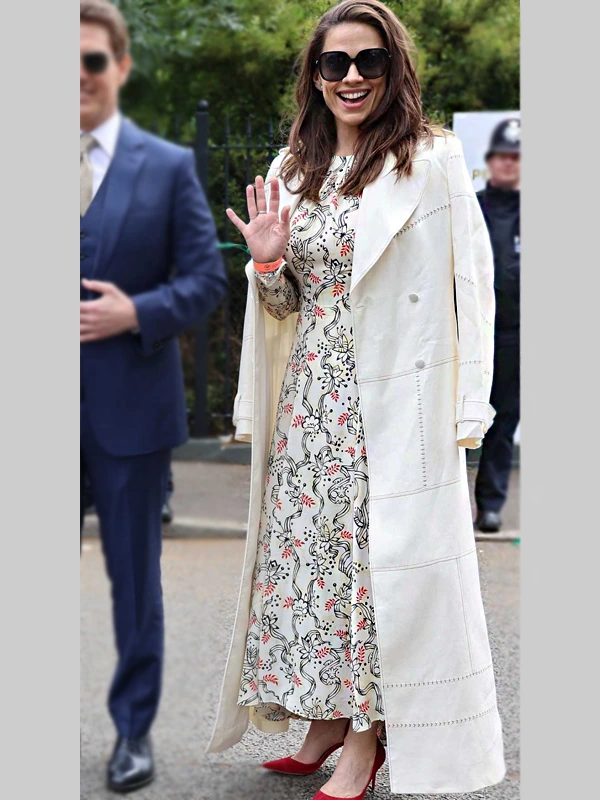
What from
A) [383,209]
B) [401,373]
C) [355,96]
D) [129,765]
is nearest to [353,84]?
[355,96]

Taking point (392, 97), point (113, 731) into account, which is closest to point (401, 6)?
point (392, 97)

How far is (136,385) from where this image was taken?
2537 mm

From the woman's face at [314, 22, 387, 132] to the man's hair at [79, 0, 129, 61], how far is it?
2.19 feet

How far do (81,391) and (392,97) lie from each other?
1.10 meters

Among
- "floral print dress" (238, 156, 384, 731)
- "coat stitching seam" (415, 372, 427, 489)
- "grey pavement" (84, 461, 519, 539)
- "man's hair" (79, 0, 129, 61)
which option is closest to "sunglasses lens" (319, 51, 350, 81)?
"floral print dress" (238, 156, 384, 731)

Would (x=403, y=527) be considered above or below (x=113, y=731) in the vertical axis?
above

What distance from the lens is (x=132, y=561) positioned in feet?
8.63

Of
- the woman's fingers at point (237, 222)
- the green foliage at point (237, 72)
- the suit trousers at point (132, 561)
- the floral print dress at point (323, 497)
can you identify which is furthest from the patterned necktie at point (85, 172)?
the floral print dress at point (323, 497)

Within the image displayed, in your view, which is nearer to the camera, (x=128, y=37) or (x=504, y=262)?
(x=128, y=37)

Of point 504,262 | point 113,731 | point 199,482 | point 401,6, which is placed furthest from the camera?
point 504,262

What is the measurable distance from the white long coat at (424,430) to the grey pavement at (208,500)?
14.7 inches

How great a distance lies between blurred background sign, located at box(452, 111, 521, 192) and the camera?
3.69 meters

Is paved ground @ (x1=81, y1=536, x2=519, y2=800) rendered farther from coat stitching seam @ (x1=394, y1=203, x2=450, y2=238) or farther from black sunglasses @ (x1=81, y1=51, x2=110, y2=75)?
black sunglasses @ (x1=81, y1=51, x2=110, y2=75)

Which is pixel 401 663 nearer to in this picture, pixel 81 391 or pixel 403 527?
pixel 403 527
